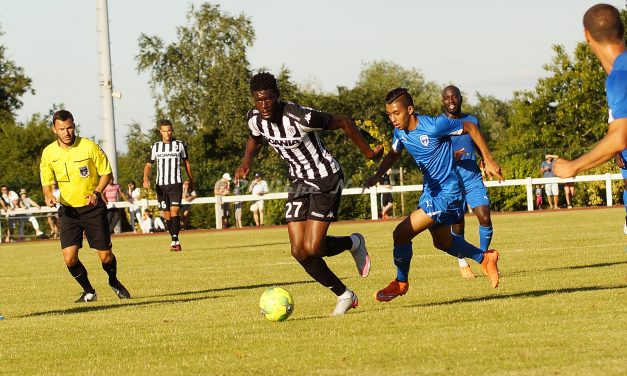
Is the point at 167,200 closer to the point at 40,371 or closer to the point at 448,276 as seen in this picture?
the point at 448,276

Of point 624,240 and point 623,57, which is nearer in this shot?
point 623,57

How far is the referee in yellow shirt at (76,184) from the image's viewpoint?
13.1 meters

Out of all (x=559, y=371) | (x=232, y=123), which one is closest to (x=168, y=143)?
(x=559, y=371)

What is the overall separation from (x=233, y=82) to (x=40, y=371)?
215 feet

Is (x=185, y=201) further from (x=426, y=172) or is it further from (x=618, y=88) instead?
(x=618, y=88)

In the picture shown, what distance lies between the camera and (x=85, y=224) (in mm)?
13320

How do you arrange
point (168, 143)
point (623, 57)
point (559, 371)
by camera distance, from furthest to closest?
point (168, 143) → point (623, 57) → point (559, 371)

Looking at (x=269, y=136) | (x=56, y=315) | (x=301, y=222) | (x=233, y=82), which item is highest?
(x=233, y=82)

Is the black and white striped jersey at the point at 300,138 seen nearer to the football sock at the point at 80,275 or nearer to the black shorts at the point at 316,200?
the black shorts at the point at 316,200

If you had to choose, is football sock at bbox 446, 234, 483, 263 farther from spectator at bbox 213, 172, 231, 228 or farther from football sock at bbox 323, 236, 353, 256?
spectator at bbox 213, 172, 231, 228

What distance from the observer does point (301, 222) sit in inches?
398

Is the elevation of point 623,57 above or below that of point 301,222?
above

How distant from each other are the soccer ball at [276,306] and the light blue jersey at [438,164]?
1.73 meters

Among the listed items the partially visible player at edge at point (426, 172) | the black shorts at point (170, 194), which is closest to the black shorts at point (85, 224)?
the partially visible player at edge at point (426, 172)
